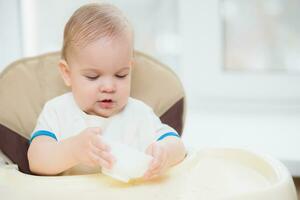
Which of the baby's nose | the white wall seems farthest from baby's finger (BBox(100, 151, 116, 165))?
the white wall

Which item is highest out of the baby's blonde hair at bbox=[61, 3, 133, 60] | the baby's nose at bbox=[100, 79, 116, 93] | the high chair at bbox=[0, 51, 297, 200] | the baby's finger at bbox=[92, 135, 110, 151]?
the baby's blonde hair at bbox=[61, 3, 133, 60]

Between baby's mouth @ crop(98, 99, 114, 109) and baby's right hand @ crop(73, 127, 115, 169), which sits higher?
baby's mouth @ crop(98, 99, 114, 109)

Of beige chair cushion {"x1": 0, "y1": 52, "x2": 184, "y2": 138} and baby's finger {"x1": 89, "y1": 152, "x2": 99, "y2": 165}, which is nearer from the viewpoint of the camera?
baby's finger {"x1": 89, "y1": 152, "x2": 99, "y2": 165}

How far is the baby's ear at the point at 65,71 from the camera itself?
890mm

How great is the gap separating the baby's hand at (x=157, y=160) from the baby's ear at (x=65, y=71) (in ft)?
0.74

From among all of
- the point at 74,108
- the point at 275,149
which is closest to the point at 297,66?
the point at 275,149

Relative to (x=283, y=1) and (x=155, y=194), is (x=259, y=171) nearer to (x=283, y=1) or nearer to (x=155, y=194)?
(x=155, y=194)

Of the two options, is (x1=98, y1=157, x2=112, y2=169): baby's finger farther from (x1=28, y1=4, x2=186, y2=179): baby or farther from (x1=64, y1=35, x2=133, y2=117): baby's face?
(x1=64, y1=35, x2=133, y2=117): baby's face

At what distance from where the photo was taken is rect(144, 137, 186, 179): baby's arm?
0.76m

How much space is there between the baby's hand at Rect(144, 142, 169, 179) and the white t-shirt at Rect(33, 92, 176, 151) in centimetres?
11

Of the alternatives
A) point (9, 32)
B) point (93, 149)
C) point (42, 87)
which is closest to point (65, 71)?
point (42, 87)

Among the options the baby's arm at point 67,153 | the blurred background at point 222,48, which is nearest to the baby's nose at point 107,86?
the baby's arm at point 67,153

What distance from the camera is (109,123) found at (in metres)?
0.89

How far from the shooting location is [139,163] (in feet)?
2.40
